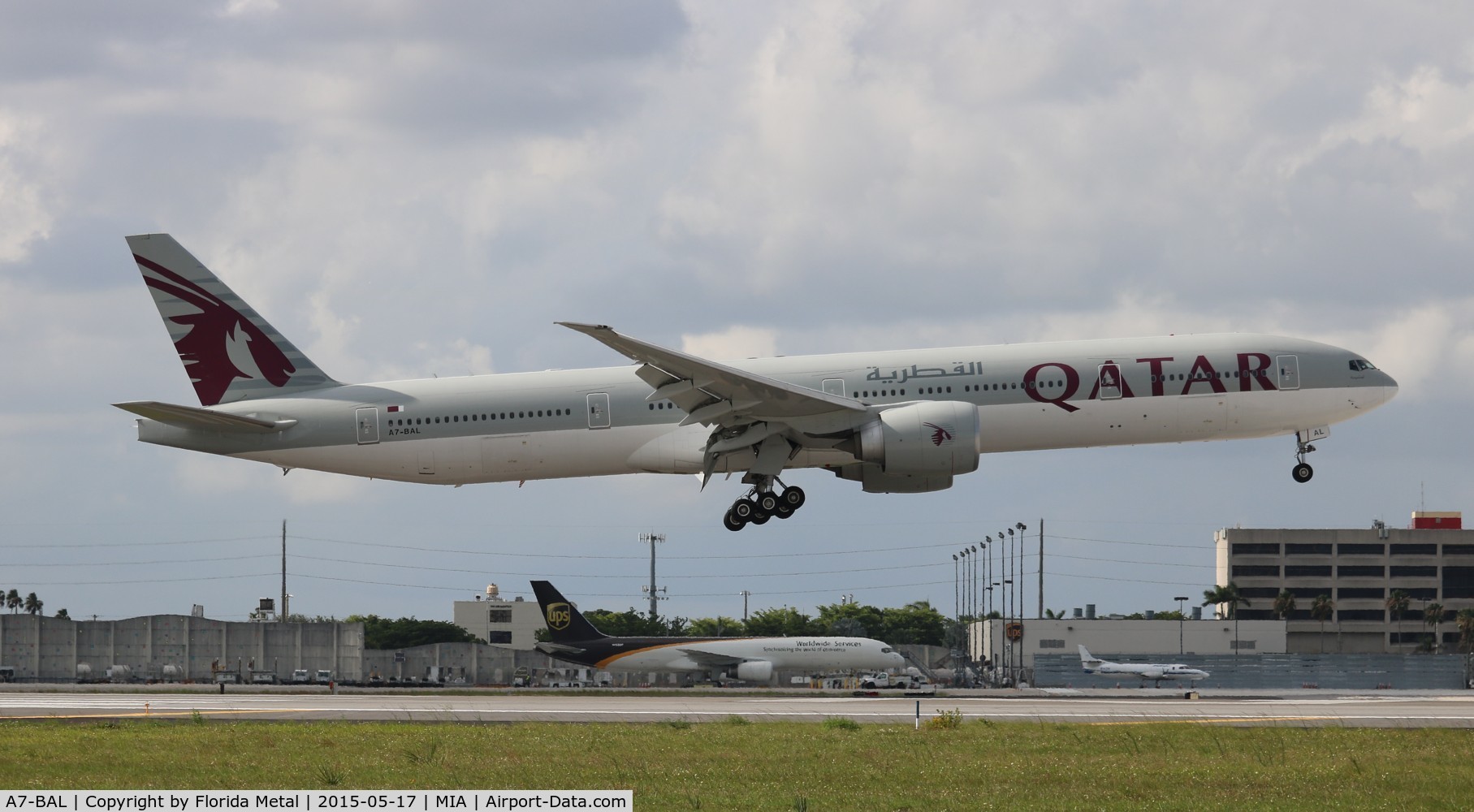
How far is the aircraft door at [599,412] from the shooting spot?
143 ft

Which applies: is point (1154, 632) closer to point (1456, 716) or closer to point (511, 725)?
point (1456, 716)

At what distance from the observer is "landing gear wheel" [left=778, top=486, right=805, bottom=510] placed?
44062 millimetres

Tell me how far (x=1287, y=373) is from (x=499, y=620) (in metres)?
119

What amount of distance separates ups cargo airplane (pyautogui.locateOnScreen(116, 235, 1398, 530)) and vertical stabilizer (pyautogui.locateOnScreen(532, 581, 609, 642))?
147ft

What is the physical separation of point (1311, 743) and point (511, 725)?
18.3 meters

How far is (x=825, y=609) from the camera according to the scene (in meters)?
196

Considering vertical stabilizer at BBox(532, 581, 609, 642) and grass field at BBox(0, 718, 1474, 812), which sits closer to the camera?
grass field at BBox(0, 718, 1474, 812)

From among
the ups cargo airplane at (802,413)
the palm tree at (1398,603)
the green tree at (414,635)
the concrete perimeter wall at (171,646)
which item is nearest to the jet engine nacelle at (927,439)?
the ups cargo airplane at (802,413)

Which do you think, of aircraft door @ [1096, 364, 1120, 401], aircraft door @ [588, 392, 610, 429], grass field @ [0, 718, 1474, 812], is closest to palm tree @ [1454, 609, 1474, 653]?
aircraft door @ [1096, 364, 1120, 401]

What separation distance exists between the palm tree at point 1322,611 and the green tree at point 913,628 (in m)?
43.1

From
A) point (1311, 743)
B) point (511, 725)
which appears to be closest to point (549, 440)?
point (511, 725)

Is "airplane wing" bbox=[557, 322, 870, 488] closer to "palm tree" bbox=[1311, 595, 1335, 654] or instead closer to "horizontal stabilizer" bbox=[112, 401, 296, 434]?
"horizontal stabilizer" bbox=[112, 401, 296, 434]

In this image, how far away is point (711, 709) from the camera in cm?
4928

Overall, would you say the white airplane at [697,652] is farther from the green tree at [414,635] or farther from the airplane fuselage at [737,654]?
the green tree at [414,635]
